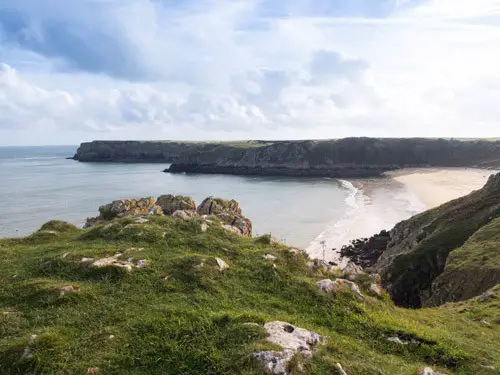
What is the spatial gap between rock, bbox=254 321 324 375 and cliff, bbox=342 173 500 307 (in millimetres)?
16504

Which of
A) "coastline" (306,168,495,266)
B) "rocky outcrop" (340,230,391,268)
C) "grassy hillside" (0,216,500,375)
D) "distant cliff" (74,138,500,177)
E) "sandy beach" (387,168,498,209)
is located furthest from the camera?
"distant cliff" (74,138,500,177)

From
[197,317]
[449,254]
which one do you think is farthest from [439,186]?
[197,317]

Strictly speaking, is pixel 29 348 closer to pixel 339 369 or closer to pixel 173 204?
pixel 339 369

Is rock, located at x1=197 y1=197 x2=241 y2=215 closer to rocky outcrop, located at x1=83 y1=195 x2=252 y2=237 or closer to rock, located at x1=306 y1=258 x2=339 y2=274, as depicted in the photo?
rocky outcrop, located at x1=83 y1=195 x2=252 y2=237

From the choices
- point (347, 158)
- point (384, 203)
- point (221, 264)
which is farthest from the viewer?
point (347, 158)

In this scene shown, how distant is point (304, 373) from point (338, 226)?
180 feet

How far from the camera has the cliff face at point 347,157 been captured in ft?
533

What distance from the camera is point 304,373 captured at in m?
9.42

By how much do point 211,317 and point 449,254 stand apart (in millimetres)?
23038

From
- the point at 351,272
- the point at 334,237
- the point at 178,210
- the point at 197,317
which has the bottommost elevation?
the point at 334,237

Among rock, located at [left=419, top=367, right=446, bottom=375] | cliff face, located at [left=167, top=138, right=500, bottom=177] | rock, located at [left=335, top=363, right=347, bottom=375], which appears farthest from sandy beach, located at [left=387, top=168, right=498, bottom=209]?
rock, located at [left=335, top=363, right=347, bottom=375]

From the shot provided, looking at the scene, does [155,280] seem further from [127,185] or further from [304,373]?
[127,185]

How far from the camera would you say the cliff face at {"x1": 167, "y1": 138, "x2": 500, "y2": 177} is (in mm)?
162375

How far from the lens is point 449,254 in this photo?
2827 centimetres
